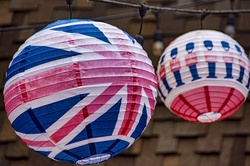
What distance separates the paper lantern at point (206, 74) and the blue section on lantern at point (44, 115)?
68cm

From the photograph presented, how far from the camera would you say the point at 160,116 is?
3133 millimetres

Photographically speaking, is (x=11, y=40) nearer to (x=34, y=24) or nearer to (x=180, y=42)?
(x=34, y=24)

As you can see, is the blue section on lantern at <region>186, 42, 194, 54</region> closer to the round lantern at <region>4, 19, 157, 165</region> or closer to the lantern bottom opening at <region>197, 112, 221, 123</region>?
the lantern bottom opening at <region>197, 112, 221, 123</region>

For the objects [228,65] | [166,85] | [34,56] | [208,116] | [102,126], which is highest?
[34,56]

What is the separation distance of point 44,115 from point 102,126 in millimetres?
144

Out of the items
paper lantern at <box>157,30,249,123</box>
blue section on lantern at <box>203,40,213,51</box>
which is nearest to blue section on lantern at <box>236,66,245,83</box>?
paper lantern at <box>157,30,249,123</box>

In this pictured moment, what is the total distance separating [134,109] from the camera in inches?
70.9

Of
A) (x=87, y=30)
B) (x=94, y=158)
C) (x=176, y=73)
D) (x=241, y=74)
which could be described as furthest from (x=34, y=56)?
(x=241, y=74)

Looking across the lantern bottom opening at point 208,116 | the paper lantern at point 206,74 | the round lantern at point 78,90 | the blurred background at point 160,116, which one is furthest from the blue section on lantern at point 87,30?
the blurred background at point 160,116

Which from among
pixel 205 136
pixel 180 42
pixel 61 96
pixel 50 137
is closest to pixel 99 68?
pixel 61 96

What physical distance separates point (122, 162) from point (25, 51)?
1.43 meters

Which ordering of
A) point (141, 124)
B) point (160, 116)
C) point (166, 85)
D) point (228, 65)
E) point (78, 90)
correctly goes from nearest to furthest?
1. point (78, 90)
2. point (141, 124)
3. point (228, 65)
4. point (166, 85)
5. point (160, 116)

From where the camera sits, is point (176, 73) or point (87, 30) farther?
point (176, 73)

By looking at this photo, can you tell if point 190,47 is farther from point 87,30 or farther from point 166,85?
point 87,30
